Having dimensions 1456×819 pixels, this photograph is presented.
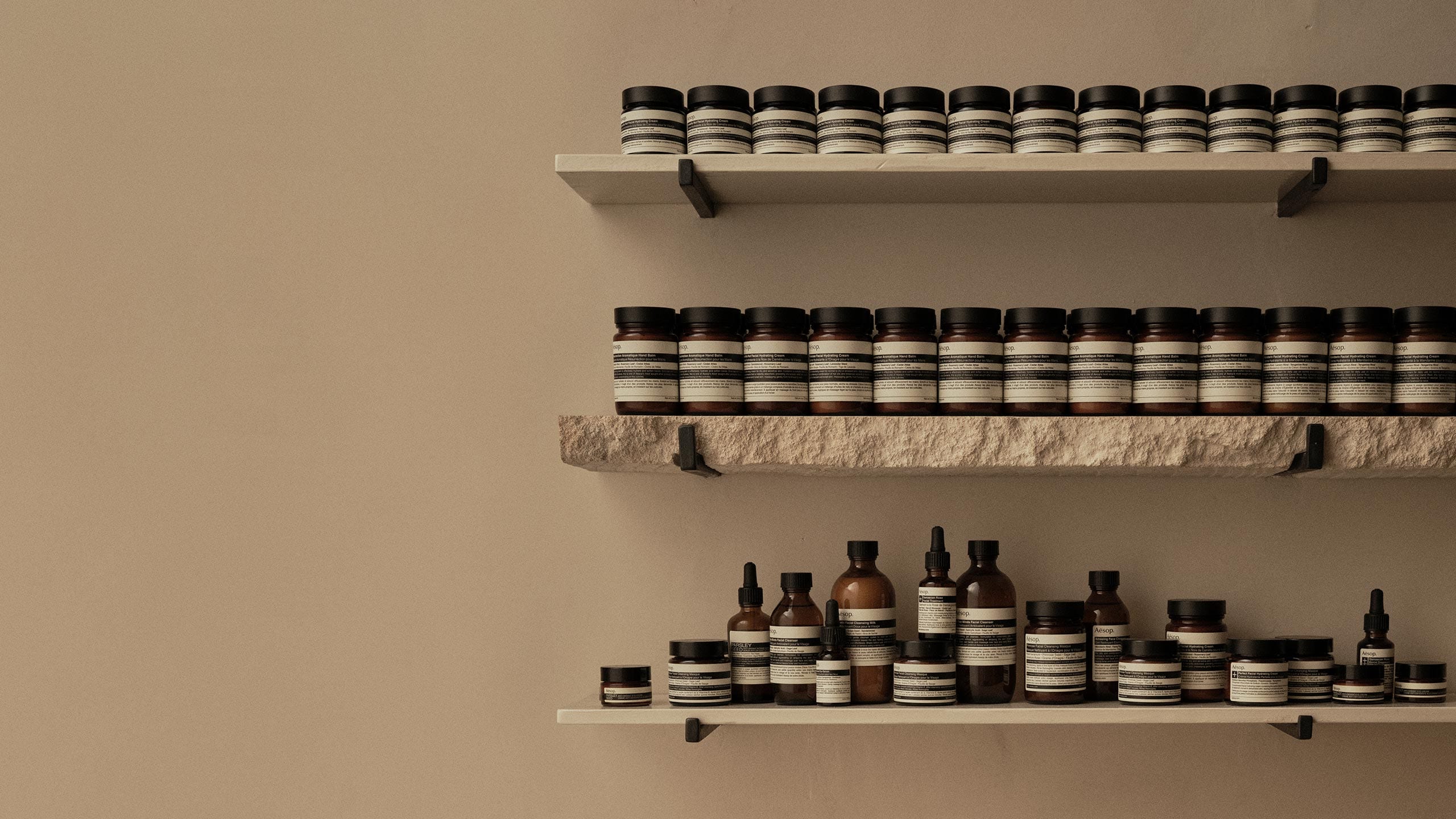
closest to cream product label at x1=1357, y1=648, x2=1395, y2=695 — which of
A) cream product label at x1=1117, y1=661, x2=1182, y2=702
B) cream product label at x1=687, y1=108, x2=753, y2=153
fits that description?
cream product label at x1=1117, y1=661, x2=1182, y2=702

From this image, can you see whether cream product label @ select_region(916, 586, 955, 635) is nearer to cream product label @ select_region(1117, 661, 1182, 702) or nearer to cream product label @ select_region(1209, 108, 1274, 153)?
cream product label @ select_region(1117, 661, 1182, 702)

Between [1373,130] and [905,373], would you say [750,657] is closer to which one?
[905,373]

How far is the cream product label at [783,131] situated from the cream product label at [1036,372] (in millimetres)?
316

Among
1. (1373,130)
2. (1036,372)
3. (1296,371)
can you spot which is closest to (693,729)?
(1036,372)

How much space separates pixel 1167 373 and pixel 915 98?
40 cm

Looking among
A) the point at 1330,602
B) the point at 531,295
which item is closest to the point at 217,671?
the point at 531,295

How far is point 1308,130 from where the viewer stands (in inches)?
52.9

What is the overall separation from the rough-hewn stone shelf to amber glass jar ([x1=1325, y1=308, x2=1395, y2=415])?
0.03 m

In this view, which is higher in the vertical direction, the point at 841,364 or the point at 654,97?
the point at 654,97

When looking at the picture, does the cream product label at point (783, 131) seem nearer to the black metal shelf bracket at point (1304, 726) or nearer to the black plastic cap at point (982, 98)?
the black plastic cap at point (982, 98)

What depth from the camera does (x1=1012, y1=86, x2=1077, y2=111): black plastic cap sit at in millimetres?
1347

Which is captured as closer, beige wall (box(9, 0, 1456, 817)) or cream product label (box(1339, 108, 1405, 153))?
cream product label (box(1339, 108, 1405, 153))

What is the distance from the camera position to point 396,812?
154 centimetres

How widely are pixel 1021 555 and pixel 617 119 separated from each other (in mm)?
731
